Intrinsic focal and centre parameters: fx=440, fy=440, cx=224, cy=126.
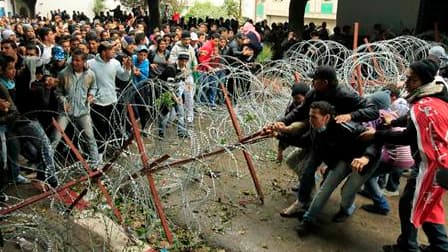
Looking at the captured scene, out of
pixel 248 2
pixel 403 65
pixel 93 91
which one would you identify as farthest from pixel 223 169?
pixel 248 2

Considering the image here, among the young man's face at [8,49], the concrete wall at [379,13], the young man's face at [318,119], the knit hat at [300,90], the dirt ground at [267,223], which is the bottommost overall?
the dirt ground at [267,223]

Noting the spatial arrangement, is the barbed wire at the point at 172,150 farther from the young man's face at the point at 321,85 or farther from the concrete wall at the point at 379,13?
the concrete wall at the point at 379,13

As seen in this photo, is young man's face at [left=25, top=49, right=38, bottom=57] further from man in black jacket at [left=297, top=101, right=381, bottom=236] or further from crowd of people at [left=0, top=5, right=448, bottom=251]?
man in black jacket at [left=297, top=101, right=381, bottom=236]

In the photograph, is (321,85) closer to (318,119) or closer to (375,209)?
(318,119)

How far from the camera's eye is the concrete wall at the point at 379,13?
14.5 m

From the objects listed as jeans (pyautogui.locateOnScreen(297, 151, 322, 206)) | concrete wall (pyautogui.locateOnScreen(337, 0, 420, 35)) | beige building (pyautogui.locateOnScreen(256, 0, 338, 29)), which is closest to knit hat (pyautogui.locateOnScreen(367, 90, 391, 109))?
jeans (pyautogui.locateOnScreen(297, 151, 322, 206))

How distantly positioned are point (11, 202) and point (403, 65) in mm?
5687

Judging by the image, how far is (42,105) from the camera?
530cm

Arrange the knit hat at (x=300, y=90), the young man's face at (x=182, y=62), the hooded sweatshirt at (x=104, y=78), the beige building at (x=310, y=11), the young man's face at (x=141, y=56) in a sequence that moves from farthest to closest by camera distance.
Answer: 1. the beige building at (x=310, y=11)
2. the young man's face at (x=182, y=62)
3. the young man's face at (x=141, y=56)
4. the hooded sweatshirt at (x=104, y=78)
5. the knit hat at (x=300, y=90)

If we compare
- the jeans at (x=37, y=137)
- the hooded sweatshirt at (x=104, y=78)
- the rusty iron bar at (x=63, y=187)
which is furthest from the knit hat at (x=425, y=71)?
the hooded sweatshirt at (x=104, y=78)

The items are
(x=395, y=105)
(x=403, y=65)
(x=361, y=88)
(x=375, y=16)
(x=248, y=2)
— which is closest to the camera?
(x=395, y=105)

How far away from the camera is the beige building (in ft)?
100

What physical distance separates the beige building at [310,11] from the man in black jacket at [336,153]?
2527 centimetres

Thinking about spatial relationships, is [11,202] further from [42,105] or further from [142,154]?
[142,154]
